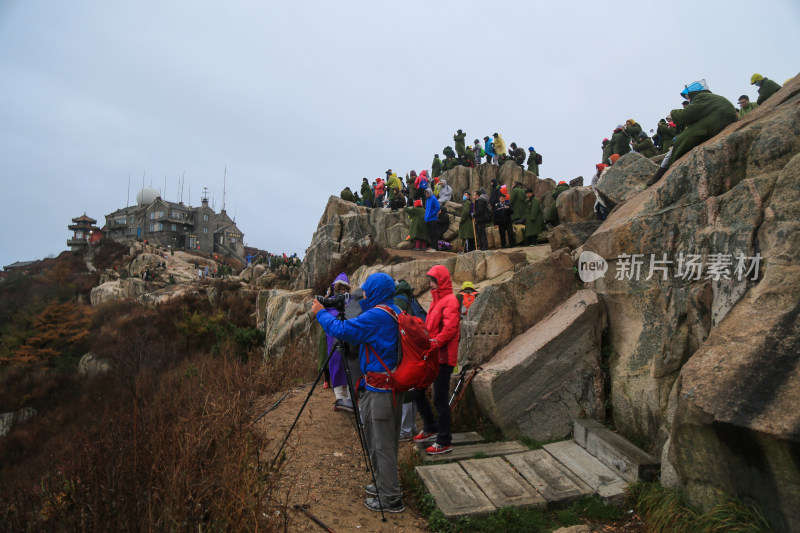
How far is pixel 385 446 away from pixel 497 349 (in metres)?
2.80

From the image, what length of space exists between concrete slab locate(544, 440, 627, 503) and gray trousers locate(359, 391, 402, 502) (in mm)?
1794

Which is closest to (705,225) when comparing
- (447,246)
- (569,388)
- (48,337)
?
(569,388)


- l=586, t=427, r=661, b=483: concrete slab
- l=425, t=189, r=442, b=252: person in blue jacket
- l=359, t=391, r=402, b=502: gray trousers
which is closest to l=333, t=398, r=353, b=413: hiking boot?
l=359, t=391, r=402, b=502: gray trousers

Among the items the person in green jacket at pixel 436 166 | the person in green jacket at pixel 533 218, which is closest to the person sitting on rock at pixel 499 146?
the person in green jacket at pixel 436 166

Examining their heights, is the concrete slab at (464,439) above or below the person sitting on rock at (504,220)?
below

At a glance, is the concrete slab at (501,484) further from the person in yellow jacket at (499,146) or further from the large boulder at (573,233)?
the person in yellow jacket at (499,146)

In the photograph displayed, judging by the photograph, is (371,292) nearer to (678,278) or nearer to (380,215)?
(678,278)

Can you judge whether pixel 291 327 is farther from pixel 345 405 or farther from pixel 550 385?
pixel 550 385

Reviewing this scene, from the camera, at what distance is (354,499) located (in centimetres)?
437

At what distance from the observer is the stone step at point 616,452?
413 centimetres

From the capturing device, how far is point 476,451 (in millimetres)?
5055

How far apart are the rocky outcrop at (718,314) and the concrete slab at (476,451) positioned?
3.88ft

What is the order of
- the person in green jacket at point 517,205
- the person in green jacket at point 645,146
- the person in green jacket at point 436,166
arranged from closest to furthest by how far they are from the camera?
the person in green jacket at point 517,205 → the person in green jacket at point 645,146 → the person in green jacket at point 436,166

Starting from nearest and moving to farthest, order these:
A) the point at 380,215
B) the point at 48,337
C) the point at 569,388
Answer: the point at 569,388, the point at 380,215, the point at 48,337
